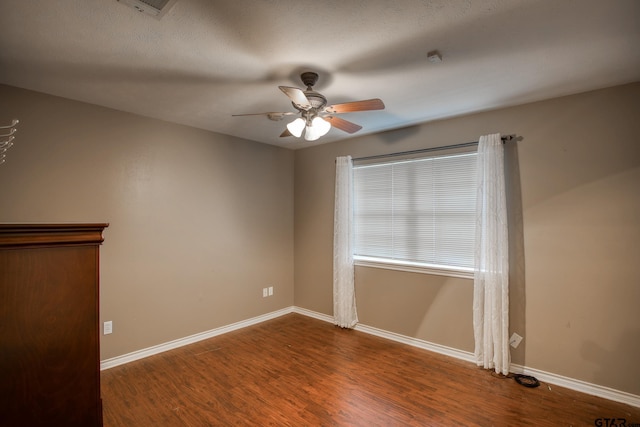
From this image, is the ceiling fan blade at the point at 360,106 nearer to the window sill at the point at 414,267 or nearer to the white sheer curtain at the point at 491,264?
the white sheer curtain at the point at 491,264

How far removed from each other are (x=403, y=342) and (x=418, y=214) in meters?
1.48

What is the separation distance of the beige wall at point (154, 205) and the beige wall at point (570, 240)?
1.87m

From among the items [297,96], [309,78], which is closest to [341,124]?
[309,78]

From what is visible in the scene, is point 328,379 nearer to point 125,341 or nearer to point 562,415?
point 562,415

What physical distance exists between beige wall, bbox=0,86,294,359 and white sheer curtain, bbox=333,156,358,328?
0.95 m

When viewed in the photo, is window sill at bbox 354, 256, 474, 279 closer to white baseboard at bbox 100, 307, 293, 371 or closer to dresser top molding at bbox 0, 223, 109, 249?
white baseboard at bbox 100, 307, 293, 371

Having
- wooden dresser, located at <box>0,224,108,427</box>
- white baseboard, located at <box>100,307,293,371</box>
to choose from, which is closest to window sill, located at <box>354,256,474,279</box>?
white baseboard, located at <box>100,307,293,371</box>

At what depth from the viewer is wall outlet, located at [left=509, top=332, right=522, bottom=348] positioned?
2.82m

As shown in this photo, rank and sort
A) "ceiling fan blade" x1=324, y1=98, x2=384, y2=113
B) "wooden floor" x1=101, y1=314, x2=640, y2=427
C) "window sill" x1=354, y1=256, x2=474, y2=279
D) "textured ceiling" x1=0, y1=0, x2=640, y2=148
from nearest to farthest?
"textured ceiling" x1=0, y1=0, x2=640, y2=148
"ceiling fan blade" x1=324, y1=98, x2=384, y2=113
"wooden floor" x1=101, y1=314, x2=640, y2=427
"window sill" x1=354, y1=256, x2=474, y2=279

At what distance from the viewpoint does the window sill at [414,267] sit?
10.4 ft

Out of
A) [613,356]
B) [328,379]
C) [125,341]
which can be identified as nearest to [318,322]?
[328,379]

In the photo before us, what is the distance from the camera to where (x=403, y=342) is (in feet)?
11.6

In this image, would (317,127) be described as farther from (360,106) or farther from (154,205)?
(154,205)

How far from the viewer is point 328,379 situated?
274 centimetres
